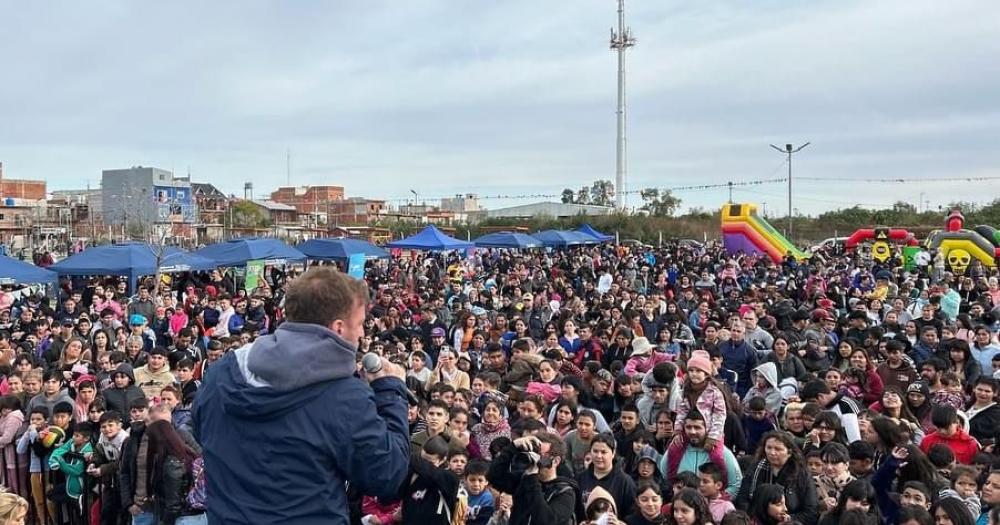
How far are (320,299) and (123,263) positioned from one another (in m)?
12.5

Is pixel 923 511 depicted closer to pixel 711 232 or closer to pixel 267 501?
pixel 267 501

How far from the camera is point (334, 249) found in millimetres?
16344

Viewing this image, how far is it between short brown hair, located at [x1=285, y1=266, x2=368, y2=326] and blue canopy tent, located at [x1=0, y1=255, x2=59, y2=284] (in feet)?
38.3

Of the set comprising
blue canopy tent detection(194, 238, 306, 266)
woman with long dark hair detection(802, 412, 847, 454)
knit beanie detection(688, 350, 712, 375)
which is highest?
blue canopy tent detection(194, 238, 306, 266)

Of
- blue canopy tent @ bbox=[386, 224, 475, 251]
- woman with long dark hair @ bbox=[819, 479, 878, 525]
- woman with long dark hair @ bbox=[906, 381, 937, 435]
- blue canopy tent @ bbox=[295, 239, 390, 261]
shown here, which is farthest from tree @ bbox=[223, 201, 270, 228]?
woman with long dark hair @ bbox=[819, 479, 878, 525]

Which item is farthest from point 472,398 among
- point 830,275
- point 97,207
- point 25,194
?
point 25,194

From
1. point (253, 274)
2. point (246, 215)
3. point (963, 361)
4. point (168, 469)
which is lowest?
point (168, 469)

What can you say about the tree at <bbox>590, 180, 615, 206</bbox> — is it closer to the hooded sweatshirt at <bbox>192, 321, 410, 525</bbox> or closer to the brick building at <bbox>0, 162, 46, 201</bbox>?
the brick building at <bbox>0, 162, 46, 201</bbox>

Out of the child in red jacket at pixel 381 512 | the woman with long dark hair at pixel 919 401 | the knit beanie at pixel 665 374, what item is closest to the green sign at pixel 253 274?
the knit beanie at pixel 665 374

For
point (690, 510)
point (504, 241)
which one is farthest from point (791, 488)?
point (504, 241)

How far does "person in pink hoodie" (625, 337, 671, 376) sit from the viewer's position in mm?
6176

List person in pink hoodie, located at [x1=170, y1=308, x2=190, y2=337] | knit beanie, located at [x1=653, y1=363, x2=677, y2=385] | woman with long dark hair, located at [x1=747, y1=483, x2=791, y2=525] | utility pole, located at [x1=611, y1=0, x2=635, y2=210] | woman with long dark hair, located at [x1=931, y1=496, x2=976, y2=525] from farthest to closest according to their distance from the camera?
utility pole, located at [x1=611, y1=0, x2=635, y2=210]
person in pink hoodie, located at [x1=170, y1=308, x2=190, y2=337]
knit beanie, located at [x1=653, y1=363, x2=677, y2=385]
woman with long dark hair, located at [x1=747, y1=483, x2=791, y2=525]
woman with long dark hair, located at [x1=931, y1=496, x2=976, y2=525]

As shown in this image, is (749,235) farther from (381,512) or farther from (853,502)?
(381,512)

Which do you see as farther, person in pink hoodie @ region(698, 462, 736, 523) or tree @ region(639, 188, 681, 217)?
tree @ region(639, 188, 681, 217)
